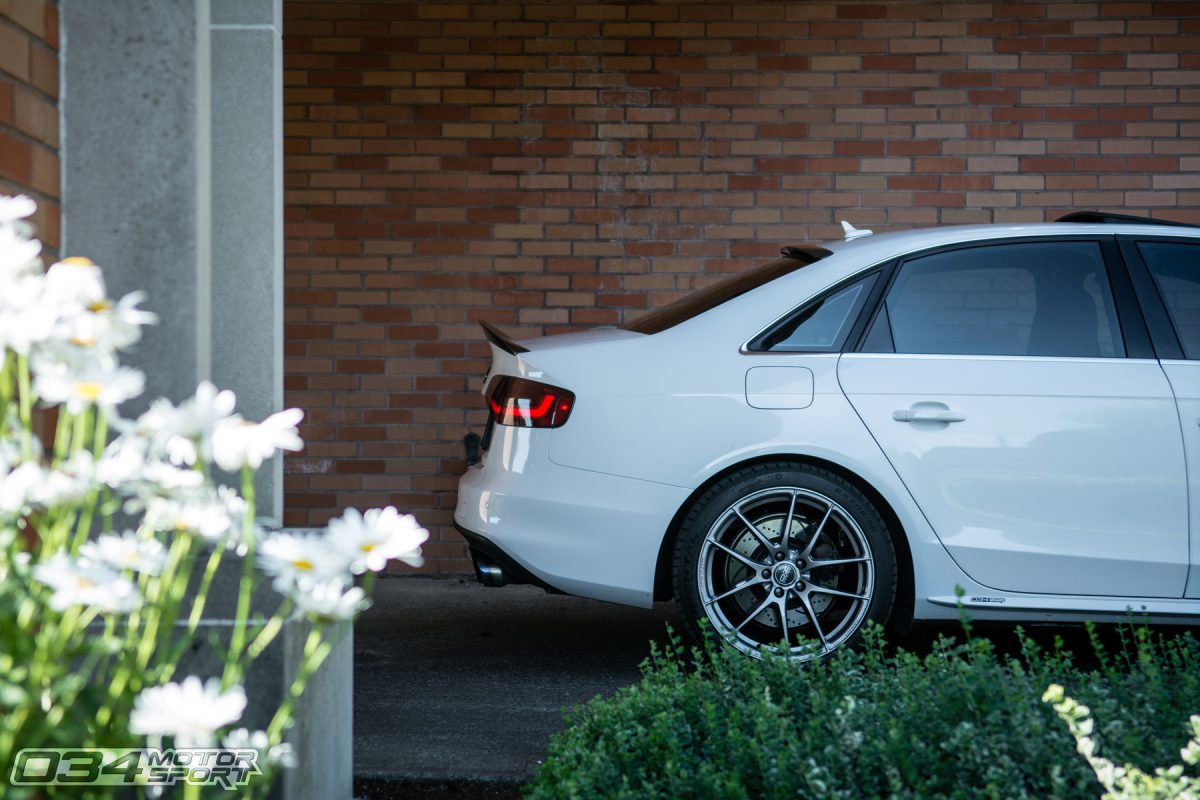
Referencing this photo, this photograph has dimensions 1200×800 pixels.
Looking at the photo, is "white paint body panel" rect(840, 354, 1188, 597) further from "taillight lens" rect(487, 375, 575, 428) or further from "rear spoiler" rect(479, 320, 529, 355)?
"rear spoiler" rect(479, 320, 529, 355)

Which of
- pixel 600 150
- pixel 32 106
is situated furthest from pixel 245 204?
pixel 600 150

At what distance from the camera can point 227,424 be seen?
172 centimetres

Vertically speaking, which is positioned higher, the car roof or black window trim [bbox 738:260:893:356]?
the car roof

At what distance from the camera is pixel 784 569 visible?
434 cm

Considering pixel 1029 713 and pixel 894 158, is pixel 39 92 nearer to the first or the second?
pixel 1029 713

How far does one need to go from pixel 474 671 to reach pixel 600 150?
338 cm

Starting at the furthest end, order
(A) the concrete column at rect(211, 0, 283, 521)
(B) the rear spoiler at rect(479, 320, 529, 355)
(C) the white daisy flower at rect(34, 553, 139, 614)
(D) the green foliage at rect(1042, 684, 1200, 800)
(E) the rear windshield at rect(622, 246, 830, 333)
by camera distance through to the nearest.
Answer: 1. (E) the rear windshield at rect(622, 246, 830, 333)
2. (B) the rear spoiler at rect(479, 320, 529, 355)
3. (A) the concrete column at rect(211, 0, 283, 521)
4. (D) the green foliage at rect(1042, 684, 1200, 800)
5. (C) the white daisy flower at rect(34, 553, 139, 614)

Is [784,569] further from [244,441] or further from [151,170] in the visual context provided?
[244,441]

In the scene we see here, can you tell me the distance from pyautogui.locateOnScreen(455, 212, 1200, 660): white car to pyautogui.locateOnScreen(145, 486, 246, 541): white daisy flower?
2521 millimetres

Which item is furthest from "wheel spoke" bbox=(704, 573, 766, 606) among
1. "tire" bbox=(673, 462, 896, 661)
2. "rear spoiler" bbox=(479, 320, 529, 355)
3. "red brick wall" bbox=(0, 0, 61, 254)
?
"red brick wall" bbox=(0, 0, 61, 254)

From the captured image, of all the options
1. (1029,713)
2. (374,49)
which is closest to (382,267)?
(374,49)

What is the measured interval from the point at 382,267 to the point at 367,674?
298 centimetres

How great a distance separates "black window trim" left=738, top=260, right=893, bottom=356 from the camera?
444cm

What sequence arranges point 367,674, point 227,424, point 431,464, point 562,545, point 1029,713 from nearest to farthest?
point 227,424
point 1029,713
point 562,545
point 367,674
point 431,464
